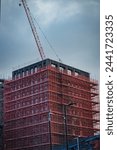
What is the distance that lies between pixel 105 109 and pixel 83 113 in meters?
26.5

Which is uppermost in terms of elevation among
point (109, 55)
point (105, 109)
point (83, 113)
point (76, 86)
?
point (76, 86)

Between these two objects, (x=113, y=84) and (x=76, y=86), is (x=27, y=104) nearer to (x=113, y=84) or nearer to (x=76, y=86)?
(x=76, y=86)

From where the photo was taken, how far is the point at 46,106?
30141 millimetres

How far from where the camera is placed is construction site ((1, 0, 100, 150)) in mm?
29266

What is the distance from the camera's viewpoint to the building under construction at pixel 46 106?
29.3 meters

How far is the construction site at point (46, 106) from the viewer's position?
29.3m

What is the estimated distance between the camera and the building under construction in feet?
96.3

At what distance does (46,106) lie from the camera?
3014 centimetres

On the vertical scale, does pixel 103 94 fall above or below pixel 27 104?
below

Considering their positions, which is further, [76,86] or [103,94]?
[76,86]

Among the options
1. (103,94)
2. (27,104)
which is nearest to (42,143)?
(27,104)

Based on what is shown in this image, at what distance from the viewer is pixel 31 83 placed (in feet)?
104

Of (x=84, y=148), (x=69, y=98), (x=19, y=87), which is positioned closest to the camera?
(x=84, y=148)

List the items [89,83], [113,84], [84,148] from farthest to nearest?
[89,83]
[84,148]
[113,84]
